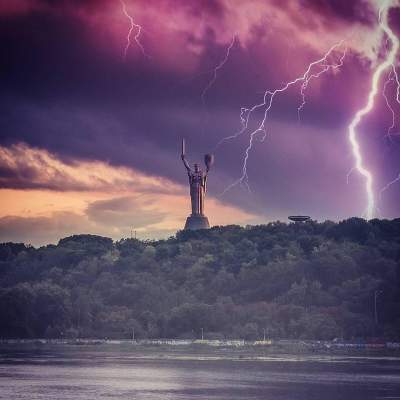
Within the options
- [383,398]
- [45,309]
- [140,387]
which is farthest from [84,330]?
[383,398]

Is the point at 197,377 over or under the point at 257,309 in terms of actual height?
under

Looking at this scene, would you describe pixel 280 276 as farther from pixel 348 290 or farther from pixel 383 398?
pixel 383 398

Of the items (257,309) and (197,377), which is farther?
(257,309)

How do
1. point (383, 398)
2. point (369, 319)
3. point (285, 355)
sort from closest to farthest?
1. point (383, 398)
2. point (285, 355)
3. point (369, 319)

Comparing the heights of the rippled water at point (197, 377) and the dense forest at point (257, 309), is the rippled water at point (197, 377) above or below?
below

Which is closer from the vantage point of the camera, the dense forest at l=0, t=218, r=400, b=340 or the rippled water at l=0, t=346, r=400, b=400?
the rippled water at l=0, t=346, r=400, b=400

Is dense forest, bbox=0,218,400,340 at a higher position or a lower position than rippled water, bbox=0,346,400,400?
higher

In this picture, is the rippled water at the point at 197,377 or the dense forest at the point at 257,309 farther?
the dense forest at the point at 257,309

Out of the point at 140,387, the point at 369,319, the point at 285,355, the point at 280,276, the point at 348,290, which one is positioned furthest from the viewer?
the point at 280,276
